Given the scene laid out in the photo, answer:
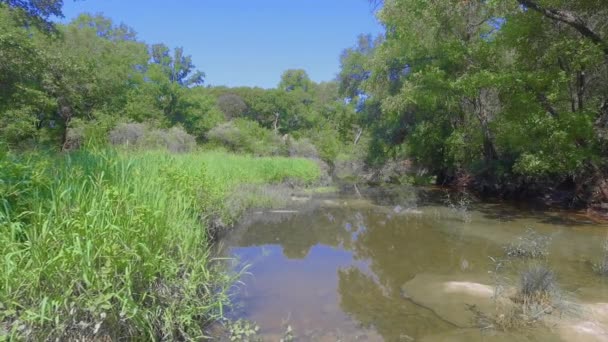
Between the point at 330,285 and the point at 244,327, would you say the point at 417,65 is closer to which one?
the point at 330,285

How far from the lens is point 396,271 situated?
6340 millimetres

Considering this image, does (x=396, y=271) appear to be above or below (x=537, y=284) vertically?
below

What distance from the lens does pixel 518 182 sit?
1555cm

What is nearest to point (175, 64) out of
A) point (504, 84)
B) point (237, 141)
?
point (237, 141)

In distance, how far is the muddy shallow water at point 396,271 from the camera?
422cm

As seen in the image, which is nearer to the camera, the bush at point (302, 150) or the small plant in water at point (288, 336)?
the small plant in water at point (288, 336)

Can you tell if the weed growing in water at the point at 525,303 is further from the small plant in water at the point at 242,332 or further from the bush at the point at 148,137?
the bush at the point at 148,137

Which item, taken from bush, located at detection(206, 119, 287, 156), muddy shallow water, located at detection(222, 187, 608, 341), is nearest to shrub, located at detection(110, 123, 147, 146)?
bush, located at detection(206, 119, 287, 156)

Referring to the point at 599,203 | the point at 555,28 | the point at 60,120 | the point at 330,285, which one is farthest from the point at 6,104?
the point at 599,203

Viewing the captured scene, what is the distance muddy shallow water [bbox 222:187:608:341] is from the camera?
4.22 m

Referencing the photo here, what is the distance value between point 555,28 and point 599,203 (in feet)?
19.2

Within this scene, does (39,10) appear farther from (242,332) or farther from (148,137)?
(242,332)

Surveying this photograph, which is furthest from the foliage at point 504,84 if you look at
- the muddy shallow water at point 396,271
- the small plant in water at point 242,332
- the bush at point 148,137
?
the bush at point 148,137

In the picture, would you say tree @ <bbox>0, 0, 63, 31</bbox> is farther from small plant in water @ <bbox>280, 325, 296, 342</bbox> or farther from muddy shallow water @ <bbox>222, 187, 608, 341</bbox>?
small plant in water @ <bbox>280, 325, 296, 342</bbox>
